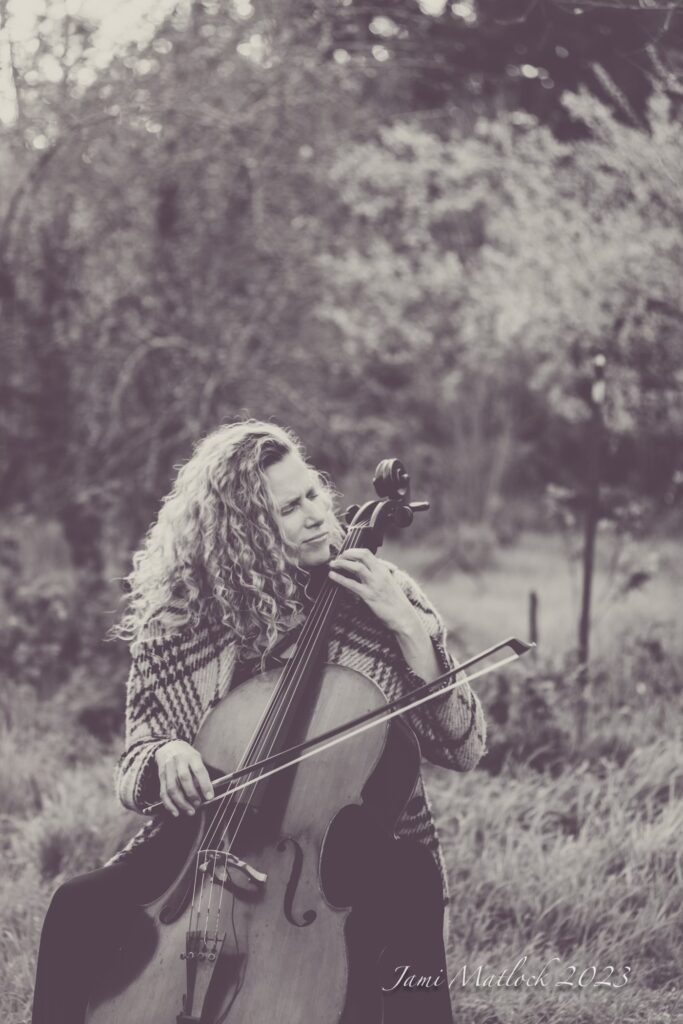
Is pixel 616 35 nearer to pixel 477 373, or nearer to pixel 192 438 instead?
pixel 192 438

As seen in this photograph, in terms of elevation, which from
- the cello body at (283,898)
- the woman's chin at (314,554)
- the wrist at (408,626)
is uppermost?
the woman's chin at (314,554)

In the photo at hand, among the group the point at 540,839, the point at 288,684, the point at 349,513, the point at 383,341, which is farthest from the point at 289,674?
the point at 383,341

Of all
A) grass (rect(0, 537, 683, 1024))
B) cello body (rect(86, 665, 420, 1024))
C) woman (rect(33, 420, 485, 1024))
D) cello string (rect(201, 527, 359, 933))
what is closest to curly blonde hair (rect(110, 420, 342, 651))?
woman (rect(33, 420, 485, 1024))

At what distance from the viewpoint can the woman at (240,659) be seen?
1.94m

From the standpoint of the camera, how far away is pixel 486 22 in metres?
6.45

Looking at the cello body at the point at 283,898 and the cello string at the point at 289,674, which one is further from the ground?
the cello string at the point at 289,674

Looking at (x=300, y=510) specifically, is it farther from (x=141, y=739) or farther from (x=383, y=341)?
(x=383, y=341)

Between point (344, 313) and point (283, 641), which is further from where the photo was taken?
point (344, 313)

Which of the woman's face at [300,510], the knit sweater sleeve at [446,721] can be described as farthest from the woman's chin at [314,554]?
the knit sweater sleeve at [446,721]

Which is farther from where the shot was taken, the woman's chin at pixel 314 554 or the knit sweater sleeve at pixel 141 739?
the woman's chin at pixel 314 554

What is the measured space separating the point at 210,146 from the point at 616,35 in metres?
2.28

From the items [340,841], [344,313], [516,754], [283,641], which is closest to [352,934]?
[340,841]

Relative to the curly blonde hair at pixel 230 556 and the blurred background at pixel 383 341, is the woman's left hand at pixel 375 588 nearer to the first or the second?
the curly blonde hair at pixel 230 556

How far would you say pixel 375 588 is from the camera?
82.6 inches
